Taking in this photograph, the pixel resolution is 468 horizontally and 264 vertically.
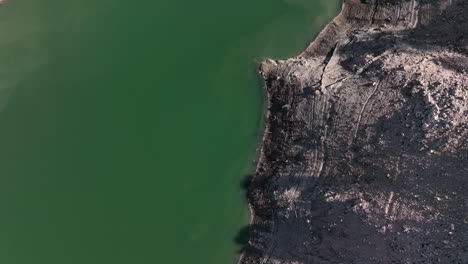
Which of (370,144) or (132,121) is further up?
(132,121)

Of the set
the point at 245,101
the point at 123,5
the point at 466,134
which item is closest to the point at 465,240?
the point at 466,134

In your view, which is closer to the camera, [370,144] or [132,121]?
[370,144]

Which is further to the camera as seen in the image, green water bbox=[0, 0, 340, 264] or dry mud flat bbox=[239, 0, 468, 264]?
green water bbox=[0, 0, 340, 264]

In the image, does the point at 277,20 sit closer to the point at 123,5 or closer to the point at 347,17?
the point at 347,17

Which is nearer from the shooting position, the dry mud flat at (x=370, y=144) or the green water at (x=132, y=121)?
the dry mud flat at (x=370, y=144)
